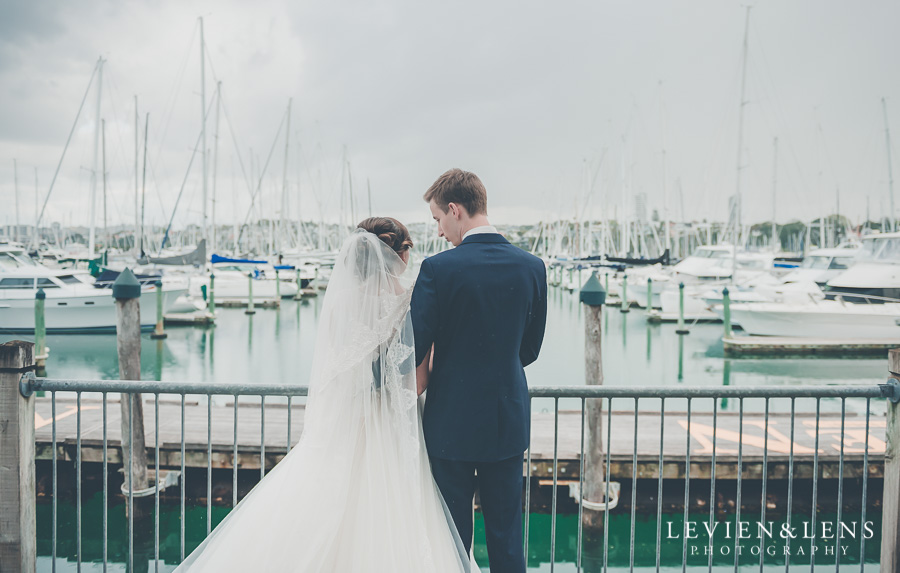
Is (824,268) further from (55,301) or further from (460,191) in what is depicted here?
(55,301)

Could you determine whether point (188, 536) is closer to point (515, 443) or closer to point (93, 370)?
point (515, 443)

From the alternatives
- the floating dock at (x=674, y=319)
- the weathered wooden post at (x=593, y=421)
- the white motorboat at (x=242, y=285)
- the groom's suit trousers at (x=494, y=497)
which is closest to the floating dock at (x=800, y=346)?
the floating dock at (x=674, y=319)

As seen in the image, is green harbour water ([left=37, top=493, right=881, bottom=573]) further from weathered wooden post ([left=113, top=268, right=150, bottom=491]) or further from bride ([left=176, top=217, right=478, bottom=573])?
bride ([left=176, top=217, right=478, bottom=573])

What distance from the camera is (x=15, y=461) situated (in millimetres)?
3182

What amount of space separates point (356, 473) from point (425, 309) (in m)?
0.76

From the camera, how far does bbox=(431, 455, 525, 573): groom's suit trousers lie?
2521 millimetres

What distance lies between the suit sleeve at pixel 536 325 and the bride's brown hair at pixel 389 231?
647mm

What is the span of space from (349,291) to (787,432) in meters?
8.10

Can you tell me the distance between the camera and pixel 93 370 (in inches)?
685

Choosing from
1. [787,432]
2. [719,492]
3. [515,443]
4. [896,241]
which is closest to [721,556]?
[719,492]

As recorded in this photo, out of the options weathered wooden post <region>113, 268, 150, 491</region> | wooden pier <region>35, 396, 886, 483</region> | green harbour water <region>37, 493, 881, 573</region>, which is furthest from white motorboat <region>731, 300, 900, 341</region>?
weathered wooden post <region>113, 268, 150, 491</region>

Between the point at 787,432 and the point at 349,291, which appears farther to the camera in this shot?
the point at 787,432

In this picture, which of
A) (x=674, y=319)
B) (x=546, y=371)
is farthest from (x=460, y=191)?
(x=674, y=319)

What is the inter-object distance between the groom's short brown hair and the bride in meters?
0.37
